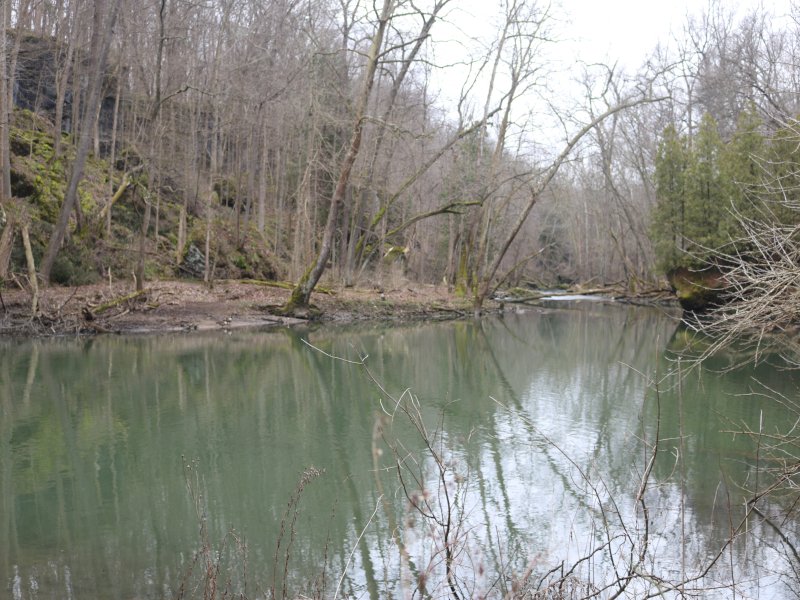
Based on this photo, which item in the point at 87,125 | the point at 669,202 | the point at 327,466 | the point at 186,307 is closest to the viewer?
the point at 327,466

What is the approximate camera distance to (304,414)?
10.6 m

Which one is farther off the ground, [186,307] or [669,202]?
[669,202]

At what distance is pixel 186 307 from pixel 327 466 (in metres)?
13.4

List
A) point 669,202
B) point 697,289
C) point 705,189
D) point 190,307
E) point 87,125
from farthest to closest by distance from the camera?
point 669,202 < point 705,189 < point 697,289 < point 190,307 < point 87,125

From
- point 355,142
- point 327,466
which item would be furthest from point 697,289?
point 327,466

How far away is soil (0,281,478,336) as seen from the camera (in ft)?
55.7

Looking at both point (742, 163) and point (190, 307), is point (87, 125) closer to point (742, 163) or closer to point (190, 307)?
point (190, 307)

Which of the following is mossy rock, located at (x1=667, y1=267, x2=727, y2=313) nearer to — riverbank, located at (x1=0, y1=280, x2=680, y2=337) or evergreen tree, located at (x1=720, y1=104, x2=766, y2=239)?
evergreen tree, located at (x1=720, y1=104, x2=766, y2=239)

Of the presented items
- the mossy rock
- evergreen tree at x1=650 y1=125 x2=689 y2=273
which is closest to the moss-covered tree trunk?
the mossy rock

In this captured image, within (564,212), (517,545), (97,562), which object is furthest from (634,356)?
(564,212)

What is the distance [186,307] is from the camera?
20.2m

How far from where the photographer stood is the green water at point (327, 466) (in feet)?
16.6

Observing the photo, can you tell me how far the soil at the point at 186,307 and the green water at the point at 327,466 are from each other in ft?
4.13

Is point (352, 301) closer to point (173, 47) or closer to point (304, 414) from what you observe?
point (173, 47)
